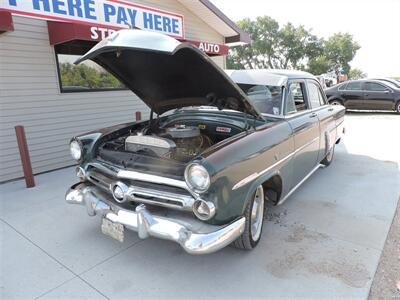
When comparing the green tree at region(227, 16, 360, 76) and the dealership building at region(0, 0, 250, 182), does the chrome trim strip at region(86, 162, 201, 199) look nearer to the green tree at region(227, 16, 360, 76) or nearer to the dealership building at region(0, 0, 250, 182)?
the dealership building at region(0, 0, 250, 182)

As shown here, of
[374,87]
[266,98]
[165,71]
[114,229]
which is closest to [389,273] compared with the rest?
[266,98]

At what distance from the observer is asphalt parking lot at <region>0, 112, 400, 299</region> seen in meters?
2.36

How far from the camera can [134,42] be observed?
235 cm

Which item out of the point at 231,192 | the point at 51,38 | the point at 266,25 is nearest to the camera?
the point at 231,192

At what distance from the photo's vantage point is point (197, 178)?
7.16 feet

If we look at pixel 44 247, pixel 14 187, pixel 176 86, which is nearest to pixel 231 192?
pixel 176 86

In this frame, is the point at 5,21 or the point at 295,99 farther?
the point at 5,21

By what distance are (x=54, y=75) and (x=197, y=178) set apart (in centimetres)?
457

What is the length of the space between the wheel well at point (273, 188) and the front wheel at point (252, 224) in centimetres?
21

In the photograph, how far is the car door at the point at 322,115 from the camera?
4.28m

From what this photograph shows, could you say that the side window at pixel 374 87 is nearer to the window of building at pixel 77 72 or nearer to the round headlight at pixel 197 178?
the window of building at pixel 77 72

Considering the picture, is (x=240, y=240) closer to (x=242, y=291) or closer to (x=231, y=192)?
(x=242, y=291)

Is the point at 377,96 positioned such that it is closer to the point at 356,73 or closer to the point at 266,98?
the point at 266,98

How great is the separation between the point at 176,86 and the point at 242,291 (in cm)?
225
